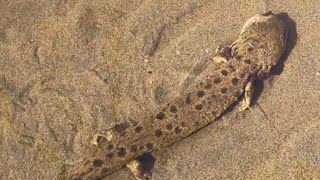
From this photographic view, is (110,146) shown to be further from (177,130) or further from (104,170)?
(177,130)

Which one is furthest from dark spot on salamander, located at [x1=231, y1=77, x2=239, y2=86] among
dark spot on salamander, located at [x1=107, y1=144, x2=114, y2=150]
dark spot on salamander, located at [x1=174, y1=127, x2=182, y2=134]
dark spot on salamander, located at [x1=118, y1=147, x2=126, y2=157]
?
dark spot on salamander, located at [x1=107, y1=144, x2=114, y2=150]

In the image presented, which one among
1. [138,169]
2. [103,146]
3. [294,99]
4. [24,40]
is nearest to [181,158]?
[138,169]

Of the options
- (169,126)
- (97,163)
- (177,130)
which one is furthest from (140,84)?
(97,163)

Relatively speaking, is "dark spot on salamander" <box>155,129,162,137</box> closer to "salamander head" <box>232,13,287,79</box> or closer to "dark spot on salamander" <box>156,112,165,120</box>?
"dark spot on salamander" <box>156,112,165,120</box>

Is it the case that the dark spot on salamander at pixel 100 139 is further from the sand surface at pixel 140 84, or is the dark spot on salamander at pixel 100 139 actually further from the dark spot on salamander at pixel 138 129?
the dark spot on salamander at pixel 138 129

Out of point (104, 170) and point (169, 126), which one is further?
point (169, 126)

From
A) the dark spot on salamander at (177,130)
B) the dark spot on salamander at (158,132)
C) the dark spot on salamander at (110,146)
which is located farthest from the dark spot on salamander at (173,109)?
the dark spot on salamander at (110,146)
